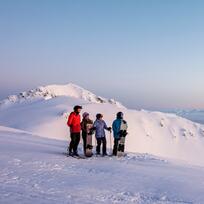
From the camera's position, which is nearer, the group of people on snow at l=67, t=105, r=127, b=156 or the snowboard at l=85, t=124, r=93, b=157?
the group of people on snow at l=67, t=105, r=127, b=156

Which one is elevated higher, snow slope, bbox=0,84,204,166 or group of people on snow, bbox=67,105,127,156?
group of people on snow, bbox=67,105,127,156

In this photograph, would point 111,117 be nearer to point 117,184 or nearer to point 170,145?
point 170,145

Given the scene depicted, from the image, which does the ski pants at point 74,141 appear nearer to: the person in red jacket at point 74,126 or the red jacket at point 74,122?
the person in red jacket at point 74,126

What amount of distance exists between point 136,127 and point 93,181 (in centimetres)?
10534

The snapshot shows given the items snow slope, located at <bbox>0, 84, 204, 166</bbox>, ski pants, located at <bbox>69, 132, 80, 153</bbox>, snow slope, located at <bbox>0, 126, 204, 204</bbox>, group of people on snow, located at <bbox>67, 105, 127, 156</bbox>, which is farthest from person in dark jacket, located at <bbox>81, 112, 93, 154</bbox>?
snow slope, located at <bbox>0, 84, 204, 166</bbox>

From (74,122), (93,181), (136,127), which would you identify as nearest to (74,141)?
(74,122)

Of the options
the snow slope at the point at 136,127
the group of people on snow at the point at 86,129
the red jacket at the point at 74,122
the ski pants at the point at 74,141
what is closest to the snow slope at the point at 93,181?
the ski pants at the point at 74,141

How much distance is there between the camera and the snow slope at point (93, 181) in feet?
38.5

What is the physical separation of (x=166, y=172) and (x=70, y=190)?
4.52 metres

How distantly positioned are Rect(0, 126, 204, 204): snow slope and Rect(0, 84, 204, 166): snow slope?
2842 inches

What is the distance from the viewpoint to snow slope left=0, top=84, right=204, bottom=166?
10006 centimetres

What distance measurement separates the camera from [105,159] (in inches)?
749

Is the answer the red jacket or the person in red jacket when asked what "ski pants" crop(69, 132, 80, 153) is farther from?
the red jacket

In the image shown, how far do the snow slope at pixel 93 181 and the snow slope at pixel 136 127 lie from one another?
72185 mm
